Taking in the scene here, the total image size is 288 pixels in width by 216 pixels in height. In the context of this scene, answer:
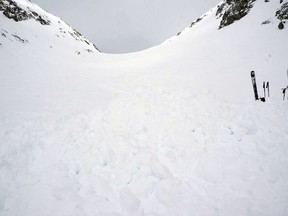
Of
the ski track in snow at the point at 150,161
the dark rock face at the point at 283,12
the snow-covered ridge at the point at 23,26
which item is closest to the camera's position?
the ski track in snow at the point at 150,161

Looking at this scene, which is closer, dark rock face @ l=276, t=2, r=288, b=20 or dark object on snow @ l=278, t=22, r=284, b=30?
dark object on snow @ l=278, t=22, r=284, b=30

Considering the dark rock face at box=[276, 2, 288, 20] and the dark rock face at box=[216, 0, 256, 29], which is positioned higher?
the dark rock face at box=[216, 0, 256, 29]

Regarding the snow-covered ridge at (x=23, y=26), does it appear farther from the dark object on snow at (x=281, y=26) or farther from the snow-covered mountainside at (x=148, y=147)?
the dark object on snow at (x=281, y=26)

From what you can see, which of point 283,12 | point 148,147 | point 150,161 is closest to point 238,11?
point 283,12

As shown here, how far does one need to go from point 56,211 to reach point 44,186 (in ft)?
3.48

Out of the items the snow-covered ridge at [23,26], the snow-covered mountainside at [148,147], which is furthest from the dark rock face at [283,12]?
the snow-covered ridge at [23,26]

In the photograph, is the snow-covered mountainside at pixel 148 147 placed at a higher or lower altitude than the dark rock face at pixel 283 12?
lower

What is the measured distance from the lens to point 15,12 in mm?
37250

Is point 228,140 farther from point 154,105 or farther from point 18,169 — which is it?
point 18,169

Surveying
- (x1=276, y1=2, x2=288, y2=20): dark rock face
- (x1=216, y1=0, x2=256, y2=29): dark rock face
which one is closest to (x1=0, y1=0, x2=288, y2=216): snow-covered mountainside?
(x1=276, y1=2, x2=288, y2=20): dark rock face

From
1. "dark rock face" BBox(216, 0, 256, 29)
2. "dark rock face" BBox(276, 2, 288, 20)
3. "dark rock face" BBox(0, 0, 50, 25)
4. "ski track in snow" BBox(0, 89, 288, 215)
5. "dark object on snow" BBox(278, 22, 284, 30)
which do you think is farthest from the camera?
"dark rock face" BBox(0, 0, 50, 25)

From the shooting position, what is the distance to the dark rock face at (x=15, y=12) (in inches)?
1391

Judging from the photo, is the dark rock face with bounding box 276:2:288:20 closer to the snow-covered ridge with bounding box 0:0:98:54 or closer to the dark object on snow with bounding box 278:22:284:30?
the dark object on snow with bounding box 278:22:284:30

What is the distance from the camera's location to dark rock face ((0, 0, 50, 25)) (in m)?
35.3
